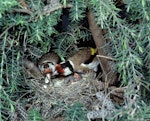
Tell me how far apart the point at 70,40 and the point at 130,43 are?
29 cm

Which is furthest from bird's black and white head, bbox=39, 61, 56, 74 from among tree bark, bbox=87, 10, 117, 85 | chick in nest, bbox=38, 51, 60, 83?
tree bark, bbox=87, 10, 117, 85

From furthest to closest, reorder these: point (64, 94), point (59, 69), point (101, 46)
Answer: point (59, 69)
point (64, 94)
point (101, 46)

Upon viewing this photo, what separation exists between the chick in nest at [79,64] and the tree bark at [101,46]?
0.51ft

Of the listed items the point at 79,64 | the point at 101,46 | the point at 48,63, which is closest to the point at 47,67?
the point at 48,63

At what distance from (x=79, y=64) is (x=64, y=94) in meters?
0.19

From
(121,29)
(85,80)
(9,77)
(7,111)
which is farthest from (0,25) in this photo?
(85,80)

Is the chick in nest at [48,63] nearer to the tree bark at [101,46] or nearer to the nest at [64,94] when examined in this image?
the nest at [64,94]

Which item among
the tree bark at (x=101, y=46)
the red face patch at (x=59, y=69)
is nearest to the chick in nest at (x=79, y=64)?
the red face patch at (x=59, y=69)

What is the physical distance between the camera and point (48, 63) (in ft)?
5.36

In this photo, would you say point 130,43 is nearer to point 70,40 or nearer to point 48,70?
point 70,40

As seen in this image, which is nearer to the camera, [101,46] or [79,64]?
[101,46]

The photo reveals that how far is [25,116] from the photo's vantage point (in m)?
1.33

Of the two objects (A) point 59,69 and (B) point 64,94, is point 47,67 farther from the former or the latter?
(B) point 64,94

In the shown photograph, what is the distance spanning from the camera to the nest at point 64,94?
1412 millimetres
